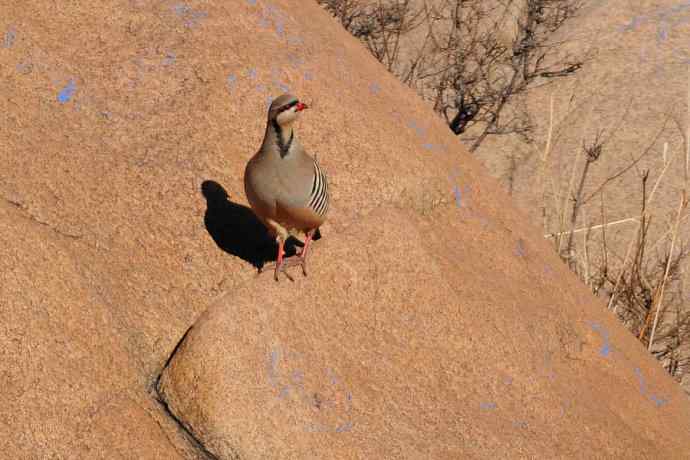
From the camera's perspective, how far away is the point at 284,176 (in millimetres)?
4633

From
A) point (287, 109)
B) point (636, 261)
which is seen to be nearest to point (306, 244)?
point (287, 109)

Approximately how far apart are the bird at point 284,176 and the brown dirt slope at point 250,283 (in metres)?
0.36

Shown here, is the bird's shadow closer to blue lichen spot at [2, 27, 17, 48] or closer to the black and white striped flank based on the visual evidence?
the black and white striped flank

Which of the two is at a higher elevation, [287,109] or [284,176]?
[287,109]

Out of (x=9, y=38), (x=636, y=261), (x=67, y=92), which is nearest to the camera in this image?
(x=67, y=92)

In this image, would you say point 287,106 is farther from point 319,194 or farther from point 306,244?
point 306,244

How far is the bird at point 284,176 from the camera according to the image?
4590 millimetres

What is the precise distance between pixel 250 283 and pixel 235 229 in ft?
1.62

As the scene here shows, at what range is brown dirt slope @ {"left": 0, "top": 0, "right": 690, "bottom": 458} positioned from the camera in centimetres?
435

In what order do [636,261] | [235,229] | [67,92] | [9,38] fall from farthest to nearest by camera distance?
1. [636,261]
2. [9,38]
3. [67,92]
4. [235,229]

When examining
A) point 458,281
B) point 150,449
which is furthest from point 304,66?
point 150,449

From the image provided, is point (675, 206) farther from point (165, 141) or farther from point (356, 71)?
point (165, 141)

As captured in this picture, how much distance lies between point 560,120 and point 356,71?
4243 millimetres

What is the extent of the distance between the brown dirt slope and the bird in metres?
0.36
